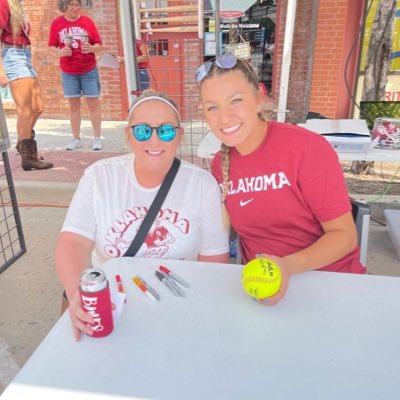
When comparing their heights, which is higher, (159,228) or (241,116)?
(241,116)

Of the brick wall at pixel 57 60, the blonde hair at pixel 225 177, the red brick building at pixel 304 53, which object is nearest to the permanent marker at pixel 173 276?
the blonde hair at pixel 225 177

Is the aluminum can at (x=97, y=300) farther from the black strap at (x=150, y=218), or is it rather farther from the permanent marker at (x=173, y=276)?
the black strap at (x=150, y=218)

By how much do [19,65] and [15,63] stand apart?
0.04 m

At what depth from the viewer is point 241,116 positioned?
1589mm

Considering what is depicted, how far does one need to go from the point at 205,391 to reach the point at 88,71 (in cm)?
503

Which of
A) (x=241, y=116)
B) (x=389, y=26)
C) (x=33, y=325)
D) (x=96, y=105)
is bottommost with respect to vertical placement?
(x=33, y=325)

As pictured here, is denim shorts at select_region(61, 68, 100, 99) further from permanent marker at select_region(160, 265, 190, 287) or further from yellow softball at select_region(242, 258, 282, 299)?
yellow softball at select_region(242, 258, 282, 299)

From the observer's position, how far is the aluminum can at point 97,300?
1.05 metres

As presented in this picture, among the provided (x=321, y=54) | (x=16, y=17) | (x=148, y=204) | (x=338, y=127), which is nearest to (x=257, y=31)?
(x=321, y=54)

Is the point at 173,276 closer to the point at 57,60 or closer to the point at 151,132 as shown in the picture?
the point at 151,132

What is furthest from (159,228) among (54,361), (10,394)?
(10,394)

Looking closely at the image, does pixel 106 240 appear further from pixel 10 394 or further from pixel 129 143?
pixel 10 394

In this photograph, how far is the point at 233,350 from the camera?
3.42 ft

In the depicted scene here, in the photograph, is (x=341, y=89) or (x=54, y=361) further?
(x=341, y=89)
